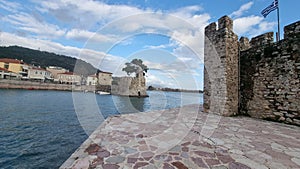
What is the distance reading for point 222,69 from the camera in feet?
19.3

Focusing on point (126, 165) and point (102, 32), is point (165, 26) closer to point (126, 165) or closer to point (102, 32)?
point (102, 32)

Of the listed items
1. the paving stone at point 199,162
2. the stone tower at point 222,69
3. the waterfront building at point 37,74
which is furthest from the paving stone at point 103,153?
the waterfront building at point 37,74

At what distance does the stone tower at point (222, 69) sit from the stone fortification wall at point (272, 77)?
0.46m

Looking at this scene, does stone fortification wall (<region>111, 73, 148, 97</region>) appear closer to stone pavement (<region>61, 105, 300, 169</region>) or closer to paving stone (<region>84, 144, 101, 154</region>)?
stone pavement (<region>61, 105, 300, 169</region>)

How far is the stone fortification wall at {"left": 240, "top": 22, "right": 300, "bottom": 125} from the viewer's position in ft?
15.1

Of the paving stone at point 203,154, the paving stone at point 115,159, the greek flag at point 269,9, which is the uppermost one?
the greek flag at point 269,9

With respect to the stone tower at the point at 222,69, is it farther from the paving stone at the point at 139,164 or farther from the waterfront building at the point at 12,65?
the waterfront building at the point at 12,65

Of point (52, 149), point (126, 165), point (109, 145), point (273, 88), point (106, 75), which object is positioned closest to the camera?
point (126, 165)

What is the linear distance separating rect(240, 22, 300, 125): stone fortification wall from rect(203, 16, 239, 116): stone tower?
0.46 metres

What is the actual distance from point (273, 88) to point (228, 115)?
1855 mm

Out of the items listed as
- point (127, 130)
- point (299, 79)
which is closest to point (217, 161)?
point (127, 130)

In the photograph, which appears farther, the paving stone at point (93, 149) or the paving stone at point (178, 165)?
the paving stone at point (93, 149)

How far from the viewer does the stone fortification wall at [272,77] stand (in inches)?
182

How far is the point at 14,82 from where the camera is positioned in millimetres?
31609
